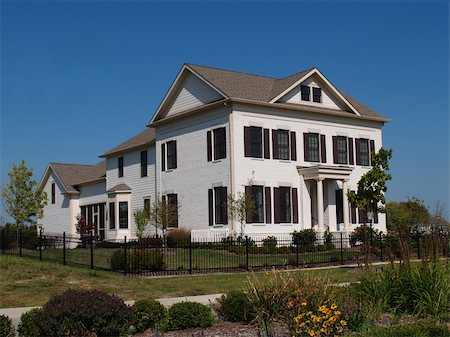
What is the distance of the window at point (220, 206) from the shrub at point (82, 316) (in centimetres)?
2352

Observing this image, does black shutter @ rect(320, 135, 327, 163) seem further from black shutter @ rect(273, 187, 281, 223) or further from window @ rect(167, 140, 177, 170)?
window @ rect(167, 140, 177, 170)

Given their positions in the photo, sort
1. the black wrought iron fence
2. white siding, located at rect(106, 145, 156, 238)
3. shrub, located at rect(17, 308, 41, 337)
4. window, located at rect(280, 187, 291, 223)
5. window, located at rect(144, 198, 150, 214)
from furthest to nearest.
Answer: white siding, located at rect(106, 145, 156, 238) < window, located at rect(144, 198, 150, 214) < window, located at rect(280, 187, 291, 223) < the black wrought iron fence < shrub, located at rect(17, 308, 41, 337)

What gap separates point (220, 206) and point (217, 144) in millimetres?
3519

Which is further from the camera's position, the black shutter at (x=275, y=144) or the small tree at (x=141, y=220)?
the small tree at (x=141, y=220)

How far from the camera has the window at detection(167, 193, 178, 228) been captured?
37.3 meters

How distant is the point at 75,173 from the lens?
54031 mm

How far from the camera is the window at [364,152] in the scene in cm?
4044

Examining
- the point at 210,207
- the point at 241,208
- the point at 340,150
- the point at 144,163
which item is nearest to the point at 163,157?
the point at 144,163

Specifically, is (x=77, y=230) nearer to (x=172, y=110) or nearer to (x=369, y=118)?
(x=172, y=110)

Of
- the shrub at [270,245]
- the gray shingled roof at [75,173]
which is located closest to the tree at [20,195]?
the gray shingled roof at [75,173]

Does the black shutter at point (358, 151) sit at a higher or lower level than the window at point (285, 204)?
higher

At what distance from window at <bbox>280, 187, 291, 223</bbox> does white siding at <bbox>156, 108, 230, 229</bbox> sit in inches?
139

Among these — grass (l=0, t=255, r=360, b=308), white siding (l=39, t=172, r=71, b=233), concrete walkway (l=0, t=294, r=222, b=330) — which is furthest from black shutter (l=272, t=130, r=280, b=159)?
white siding (l=39, t=172, r=71, b=233)

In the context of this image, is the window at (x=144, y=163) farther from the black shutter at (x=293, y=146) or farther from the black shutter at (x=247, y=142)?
the black shutter at (x=293, y=146)
